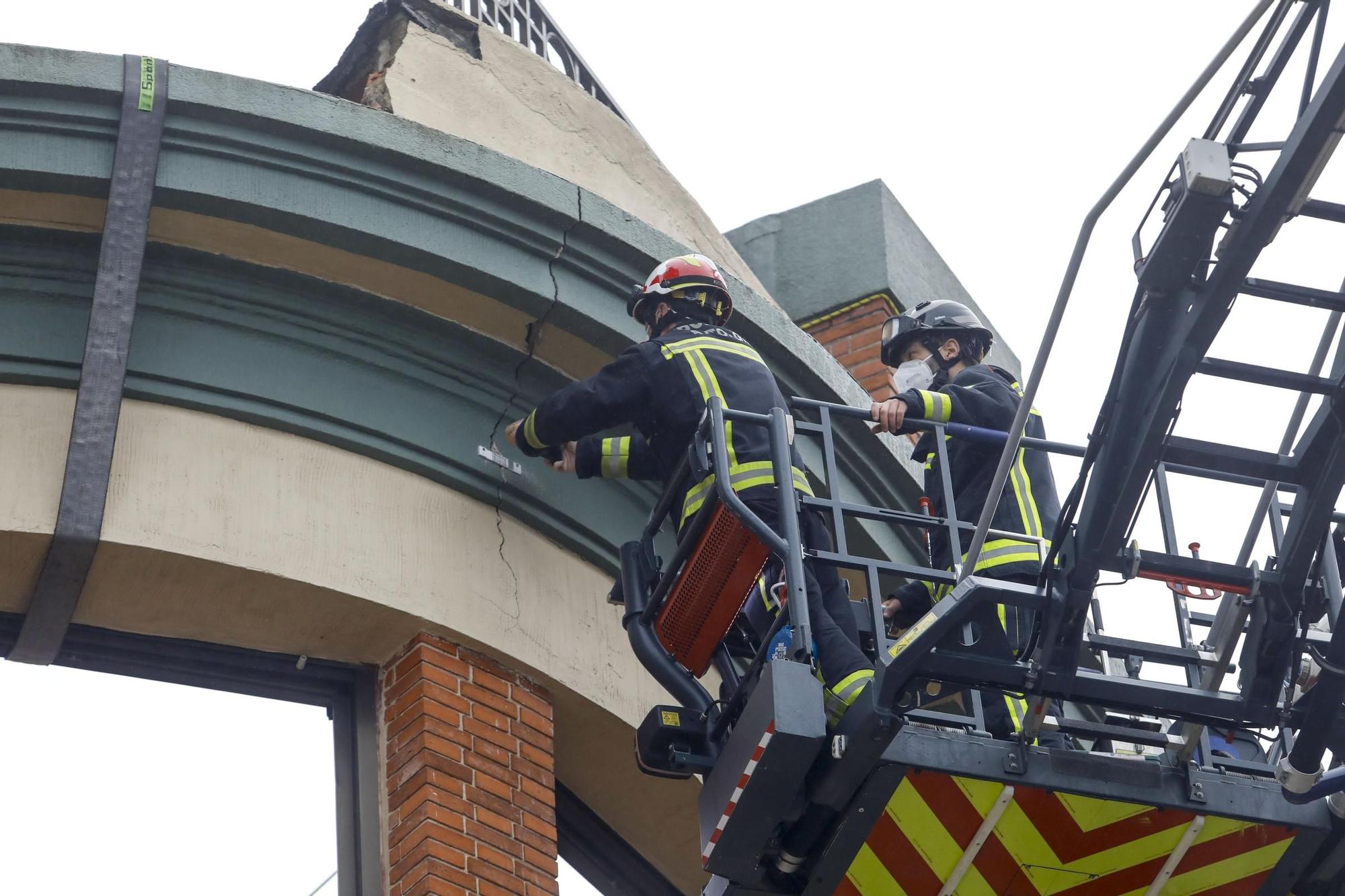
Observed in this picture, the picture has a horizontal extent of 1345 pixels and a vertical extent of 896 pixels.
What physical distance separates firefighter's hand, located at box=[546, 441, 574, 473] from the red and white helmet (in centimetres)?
71

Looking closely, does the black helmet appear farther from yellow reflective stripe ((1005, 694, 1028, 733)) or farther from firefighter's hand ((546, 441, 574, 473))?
yellow reflective stripe ((1005, 694, 1028, 733))

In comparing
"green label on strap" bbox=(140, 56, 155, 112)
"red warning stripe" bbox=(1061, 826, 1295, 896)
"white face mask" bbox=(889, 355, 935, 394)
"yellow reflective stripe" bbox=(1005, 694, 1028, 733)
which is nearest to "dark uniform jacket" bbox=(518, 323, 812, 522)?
"white face mask" bbox=(889, 355, 935, 394)

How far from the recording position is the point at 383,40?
33.8 feet

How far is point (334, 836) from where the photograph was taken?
8148 millimetres

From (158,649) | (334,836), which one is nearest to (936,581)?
(334,836)

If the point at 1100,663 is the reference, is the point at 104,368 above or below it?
above

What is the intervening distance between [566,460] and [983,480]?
5.99 feet

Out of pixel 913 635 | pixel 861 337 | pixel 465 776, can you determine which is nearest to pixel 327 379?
pixel 465 776

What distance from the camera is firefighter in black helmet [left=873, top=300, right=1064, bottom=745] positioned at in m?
8.01

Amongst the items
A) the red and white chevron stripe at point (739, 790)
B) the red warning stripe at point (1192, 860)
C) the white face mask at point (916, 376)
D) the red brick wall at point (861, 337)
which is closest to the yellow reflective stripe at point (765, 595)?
the red and white chevron stripe at point (739, 790)

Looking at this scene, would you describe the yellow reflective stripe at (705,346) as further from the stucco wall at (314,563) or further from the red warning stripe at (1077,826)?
the red warning stripe at (1077,826)

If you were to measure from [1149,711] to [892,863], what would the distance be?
3.68ft

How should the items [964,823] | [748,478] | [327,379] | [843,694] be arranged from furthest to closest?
[327,379]
[748,478]
[964,823]
[843,694]

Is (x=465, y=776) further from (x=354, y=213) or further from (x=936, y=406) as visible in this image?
(x=354, y=213)
